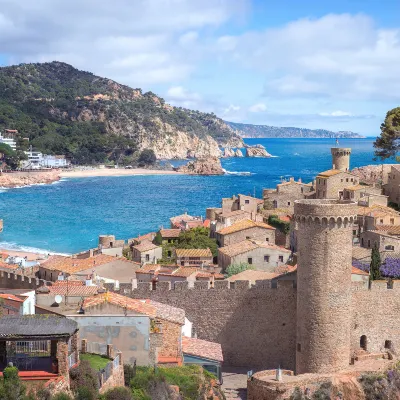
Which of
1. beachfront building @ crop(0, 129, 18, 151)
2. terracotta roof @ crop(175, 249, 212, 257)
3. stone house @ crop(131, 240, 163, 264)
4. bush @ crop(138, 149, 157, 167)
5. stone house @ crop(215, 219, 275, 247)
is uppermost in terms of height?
beachfront building @ crop(0, 129, 18, 151)

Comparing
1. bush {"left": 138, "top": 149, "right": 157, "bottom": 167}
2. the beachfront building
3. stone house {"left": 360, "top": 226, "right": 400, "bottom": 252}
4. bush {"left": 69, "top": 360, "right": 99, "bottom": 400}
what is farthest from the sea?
bush {"left": 69, "top": 360, "right": 99, "bottom": 400}

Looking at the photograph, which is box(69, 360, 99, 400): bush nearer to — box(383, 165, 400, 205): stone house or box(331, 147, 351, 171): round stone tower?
box(383, 165, 400, 205): stone house

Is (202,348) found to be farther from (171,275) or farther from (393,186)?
(393,186)

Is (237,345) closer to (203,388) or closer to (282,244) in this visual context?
(203,388)

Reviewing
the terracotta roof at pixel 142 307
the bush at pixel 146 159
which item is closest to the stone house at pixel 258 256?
the terracotta roof at pixel 142 307

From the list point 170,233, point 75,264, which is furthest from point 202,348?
point 170,233

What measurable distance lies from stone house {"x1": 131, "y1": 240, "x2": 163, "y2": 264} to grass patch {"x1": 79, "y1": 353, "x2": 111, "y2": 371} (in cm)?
1895

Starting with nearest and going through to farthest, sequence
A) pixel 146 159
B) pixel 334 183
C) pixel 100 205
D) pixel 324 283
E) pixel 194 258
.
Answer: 1. pixel 324 283
2. pixel 194 258
3. pixel 334 183
4. pixel 100 205
5. pixel 146 159

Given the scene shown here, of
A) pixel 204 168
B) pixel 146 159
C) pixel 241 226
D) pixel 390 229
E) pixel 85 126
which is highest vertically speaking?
pixel 85 126

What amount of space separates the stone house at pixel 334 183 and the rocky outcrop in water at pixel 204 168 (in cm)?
9986

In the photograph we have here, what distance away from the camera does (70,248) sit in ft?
174

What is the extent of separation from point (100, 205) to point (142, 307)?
232 feet

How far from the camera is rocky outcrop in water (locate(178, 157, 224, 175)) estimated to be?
141125mm

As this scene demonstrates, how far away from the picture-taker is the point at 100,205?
87.3 metres
